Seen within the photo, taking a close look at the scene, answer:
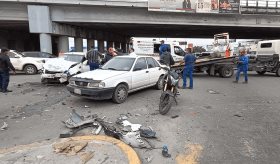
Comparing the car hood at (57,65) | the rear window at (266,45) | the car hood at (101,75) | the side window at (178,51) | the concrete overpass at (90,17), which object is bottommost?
the car hood at (101,75)

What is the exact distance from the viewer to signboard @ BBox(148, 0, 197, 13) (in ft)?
78.1

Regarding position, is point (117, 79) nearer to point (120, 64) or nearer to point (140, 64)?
point (120, 64)

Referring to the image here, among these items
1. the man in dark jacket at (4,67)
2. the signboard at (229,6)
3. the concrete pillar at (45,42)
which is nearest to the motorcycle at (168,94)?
the man in dark jacket at (4,67)

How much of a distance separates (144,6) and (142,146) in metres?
21.1

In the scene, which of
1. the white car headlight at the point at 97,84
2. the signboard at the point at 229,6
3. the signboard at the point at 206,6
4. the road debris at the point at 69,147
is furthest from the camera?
the signboard at the point at 229,6

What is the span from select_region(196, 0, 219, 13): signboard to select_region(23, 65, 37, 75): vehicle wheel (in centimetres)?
1587

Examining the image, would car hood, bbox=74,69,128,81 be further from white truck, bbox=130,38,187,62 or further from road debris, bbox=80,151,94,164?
white truck, bbox=130,38,187,62

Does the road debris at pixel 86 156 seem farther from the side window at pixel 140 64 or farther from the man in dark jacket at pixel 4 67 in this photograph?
the man in dark jacket at pixel 4 67

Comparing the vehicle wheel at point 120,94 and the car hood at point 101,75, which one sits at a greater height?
the car hood at point 101,75

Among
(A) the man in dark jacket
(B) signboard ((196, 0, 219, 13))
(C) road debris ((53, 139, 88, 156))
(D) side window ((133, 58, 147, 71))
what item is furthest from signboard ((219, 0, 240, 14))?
(C) road debris ((53, 139, 88, 156))

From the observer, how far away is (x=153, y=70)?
953 cm

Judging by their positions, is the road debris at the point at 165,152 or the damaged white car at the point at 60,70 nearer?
the road debris at the point at 165,152

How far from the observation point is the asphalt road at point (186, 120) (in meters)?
4.36

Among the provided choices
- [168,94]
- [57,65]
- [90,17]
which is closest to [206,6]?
[90,17]
